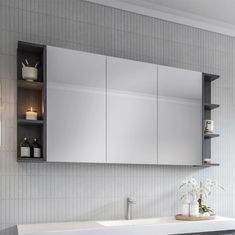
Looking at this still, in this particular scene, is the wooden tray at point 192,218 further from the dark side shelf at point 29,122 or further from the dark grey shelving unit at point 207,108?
the dark side shelf at point 29,122

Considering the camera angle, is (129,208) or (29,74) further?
(129,208)

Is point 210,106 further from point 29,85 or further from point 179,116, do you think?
point 29,85

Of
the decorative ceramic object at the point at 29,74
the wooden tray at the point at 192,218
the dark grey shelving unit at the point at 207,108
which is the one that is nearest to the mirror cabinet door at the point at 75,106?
the decorative ceramic object at the point at 29,74

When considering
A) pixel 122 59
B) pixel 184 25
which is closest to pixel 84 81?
pixel 122 59

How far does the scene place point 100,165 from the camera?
9.91 feet

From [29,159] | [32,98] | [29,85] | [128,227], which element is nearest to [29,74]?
[29,85]

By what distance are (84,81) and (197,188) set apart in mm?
1288

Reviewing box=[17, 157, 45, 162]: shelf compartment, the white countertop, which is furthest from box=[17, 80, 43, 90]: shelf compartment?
the white countertop

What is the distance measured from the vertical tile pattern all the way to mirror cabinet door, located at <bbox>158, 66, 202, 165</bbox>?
0.58 feet

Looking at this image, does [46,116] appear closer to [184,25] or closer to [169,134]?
[169,134]

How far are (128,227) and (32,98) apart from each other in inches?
45.9

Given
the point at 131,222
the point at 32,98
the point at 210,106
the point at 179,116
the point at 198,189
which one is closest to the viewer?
the point at 32,98

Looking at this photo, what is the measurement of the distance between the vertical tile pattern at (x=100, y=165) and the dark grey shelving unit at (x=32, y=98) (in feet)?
0.17

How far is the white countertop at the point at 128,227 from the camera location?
2.45m
